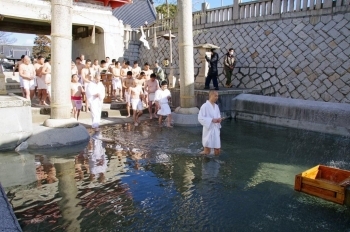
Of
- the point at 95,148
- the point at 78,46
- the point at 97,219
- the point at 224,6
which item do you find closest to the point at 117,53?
the point at 78,46

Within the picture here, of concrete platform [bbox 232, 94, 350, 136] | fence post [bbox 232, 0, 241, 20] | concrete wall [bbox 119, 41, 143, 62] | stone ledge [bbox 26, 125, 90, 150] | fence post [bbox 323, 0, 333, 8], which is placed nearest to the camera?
stone ledge [bbox 26, 125, 90, 150]

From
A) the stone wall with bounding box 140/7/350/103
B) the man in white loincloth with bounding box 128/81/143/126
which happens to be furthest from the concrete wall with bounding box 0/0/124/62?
the man in white loincloth with bounding box 128/81/143/126

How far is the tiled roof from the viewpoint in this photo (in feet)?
78.3

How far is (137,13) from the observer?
24.9m

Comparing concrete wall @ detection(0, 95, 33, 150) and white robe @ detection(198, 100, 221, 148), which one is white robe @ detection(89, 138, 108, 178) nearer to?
concrete wall @ detection(0, 95, 33, 150)

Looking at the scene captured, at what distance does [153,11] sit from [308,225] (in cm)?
2407

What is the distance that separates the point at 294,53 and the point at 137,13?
15.5 m

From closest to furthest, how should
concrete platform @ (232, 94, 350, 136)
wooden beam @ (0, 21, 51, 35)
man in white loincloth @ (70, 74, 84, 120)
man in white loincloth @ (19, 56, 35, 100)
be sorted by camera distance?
concrete platform @ (232, 94, 350, 136), man in white loincloth @ (70, 74, 84, 120), man in white loincloth @ (19, 56, 35, 100), wooden beam @ (0, 21, 51, 35)

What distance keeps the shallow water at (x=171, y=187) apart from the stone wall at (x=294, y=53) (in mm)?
4681

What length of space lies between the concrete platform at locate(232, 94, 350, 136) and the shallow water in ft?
2.63

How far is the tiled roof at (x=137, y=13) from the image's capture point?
939 inches

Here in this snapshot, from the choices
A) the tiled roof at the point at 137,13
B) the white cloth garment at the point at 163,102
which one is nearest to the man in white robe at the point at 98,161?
the white cloth garment at the point at 163,102

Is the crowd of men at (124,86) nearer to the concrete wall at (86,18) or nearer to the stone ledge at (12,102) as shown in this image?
the stone ledge at (12,102)

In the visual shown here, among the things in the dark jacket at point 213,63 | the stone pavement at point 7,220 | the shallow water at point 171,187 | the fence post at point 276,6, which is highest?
the fence post at point 276,6
